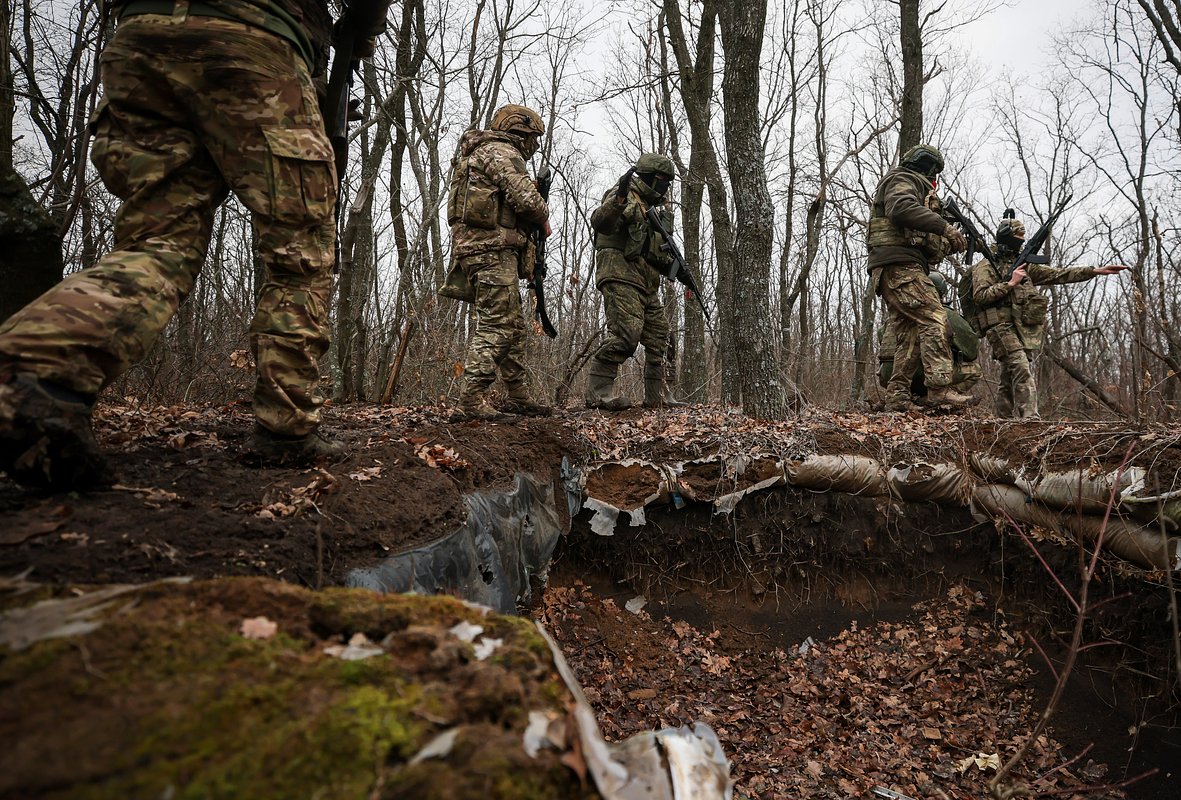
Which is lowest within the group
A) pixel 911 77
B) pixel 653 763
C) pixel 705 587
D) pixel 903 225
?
pixel 705 587

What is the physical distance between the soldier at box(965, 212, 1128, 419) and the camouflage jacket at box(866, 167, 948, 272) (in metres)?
1.52

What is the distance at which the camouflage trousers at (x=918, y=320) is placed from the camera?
21.1 ft

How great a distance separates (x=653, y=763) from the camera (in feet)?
3.36

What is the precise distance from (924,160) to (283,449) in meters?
6.89

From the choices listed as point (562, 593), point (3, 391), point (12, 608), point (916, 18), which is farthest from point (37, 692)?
point (916, 18)

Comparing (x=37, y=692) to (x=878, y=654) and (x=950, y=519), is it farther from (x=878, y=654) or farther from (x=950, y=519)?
(x=950, y=519)

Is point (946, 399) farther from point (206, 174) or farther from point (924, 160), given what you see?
point (206, 174)

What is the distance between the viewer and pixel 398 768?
2.78 feet

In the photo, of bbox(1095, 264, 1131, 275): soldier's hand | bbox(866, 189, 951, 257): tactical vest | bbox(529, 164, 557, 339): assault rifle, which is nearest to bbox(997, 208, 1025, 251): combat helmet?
bbox(1095, 264, 1131, 275): soldier's hand

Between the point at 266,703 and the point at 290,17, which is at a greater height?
the point at 290,17

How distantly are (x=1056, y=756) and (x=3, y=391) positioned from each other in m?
5.26

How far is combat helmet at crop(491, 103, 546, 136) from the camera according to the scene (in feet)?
15.6

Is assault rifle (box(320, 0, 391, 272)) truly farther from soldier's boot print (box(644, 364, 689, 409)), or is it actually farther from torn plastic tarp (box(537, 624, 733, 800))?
soldier's boot print (box(644, 364, 689, 409))

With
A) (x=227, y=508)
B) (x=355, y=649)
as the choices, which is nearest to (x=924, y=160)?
(x=227, y=508)
